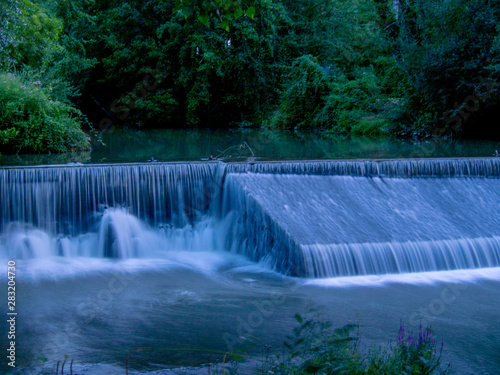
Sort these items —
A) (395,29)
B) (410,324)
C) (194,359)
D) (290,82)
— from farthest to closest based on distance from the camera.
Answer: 1. (395,29)
2. (290,82)
3. (410,324)
4. (194,359)

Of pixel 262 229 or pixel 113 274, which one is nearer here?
pixel 113 274

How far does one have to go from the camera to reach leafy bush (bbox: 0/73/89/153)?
14484 millimetres

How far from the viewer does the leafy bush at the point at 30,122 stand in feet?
47.5

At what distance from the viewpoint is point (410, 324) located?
22.2ft

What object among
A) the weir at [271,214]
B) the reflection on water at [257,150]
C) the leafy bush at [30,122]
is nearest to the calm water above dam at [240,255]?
the weir at [271,214]

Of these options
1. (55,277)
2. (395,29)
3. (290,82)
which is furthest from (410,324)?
(395,29)

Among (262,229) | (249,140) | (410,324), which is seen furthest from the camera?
(249,140)

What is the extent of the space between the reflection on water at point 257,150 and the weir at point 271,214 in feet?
6.76

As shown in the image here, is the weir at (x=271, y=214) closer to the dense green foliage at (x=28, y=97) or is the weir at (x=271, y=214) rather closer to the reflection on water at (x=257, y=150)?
the reflection on water at (x=257, y=150)

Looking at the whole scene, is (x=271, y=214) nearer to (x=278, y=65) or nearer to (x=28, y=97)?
(x=28, y=97)

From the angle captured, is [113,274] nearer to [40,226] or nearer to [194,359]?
[40,226]

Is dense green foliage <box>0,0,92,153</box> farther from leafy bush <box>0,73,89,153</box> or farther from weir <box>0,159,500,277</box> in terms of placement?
weir <box>0,159,500,277</box>

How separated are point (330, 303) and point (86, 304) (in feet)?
10.6

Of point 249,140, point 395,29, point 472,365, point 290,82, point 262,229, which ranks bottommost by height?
point 472,365
